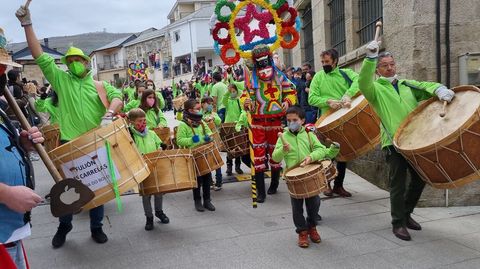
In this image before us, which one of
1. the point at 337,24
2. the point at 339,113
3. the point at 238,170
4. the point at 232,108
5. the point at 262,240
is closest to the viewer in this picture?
the point at 262,240

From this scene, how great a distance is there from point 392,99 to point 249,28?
105 inches

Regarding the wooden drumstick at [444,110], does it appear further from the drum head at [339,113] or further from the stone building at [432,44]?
the stone building at [432,44]

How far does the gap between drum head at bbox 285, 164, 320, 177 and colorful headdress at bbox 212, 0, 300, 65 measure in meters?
2.37

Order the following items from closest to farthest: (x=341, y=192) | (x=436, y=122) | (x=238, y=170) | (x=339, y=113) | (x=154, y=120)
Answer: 1. (x=436, y=122)
2. (x=339, y=113)
3. (x=341, y=192)
4. (x=154, y=120)
5. (x=238, y=170)

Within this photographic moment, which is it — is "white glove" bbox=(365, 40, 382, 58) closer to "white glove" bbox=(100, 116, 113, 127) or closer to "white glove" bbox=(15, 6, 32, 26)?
"white glove" bbox=(100, 116, 113, 127)

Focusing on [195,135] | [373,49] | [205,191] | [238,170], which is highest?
[373,49]

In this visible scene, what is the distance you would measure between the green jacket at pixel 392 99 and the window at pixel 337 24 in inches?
203

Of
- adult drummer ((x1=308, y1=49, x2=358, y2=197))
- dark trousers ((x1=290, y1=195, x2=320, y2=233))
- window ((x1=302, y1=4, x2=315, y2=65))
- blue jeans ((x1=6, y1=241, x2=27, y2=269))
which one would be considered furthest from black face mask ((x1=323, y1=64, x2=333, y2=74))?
window ((x1=302, y1=4, x2=315, y2=65))

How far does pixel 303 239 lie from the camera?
424 cm

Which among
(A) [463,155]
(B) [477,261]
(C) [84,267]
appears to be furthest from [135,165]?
(B) [477,261]

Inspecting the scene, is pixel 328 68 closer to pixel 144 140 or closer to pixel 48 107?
pixel 144 140

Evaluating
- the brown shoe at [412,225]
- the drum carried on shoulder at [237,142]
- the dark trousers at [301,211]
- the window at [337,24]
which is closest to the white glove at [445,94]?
the brown shoe at [412,225]

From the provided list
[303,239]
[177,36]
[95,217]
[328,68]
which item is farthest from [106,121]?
[177,36]

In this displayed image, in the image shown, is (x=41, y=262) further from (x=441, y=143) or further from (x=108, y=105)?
(x=441, y=143)
